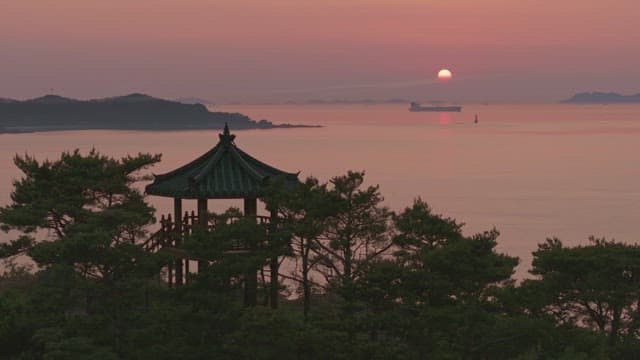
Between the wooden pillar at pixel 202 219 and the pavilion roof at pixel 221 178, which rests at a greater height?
the pavilion roof at pixel 221 178

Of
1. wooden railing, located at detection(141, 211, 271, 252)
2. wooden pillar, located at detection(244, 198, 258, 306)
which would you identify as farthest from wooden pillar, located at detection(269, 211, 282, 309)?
wooden pillar, located at detection(244, 198, 258, 306)

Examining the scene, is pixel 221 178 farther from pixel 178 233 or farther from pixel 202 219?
pixel 178 233

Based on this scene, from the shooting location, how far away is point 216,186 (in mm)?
24750

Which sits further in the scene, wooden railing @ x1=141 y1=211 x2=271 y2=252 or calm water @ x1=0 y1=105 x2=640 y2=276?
calm water @ x1=0 y1=105 x2=640 y2=276

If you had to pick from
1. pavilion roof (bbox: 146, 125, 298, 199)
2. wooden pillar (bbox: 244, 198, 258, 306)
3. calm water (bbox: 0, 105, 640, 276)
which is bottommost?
calm water (bbox: 0, 105, 640, 276)

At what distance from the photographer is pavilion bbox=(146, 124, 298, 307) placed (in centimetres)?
2462

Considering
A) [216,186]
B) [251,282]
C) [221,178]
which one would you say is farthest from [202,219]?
[251,282]

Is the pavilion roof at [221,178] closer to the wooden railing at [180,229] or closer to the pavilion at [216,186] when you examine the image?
the pavilion at [216,186]

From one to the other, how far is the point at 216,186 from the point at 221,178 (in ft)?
1.45

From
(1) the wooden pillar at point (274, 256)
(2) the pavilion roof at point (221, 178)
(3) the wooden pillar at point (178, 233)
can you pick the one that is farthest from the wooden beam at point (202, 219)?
(1) the wooden pillar at point (274, 256)

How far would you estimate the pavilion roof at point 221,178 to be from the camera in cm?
2464

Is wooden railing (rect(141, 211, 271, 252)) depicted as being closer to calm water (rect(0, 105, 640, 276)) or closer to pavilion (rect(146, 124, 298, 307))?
pavilion (rect(146, 124, 298, 307))

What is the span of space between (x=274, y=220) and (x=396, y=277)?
4.44 meters

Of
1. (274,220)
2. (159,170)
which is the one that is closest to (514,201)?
(159,170)
